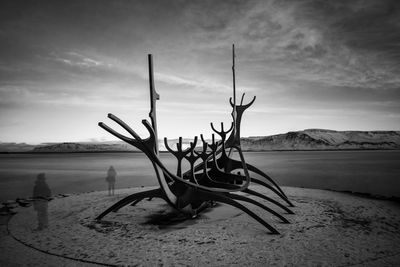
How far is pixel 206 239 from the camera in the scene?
16.1 ft

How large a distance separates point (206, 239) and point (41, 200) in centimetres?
777

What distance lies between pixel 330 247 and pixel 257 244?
1.23 m

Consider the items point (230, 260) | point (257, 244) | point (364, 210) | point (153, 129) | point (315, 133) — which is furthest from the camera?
point (315, 133)

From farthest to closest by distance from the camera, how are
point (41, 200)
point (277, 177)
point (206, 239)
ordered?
point (277, 177) → point (41, 200) → point (206, 239)

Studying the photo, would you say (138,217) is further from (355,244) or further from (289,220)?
(355,244)

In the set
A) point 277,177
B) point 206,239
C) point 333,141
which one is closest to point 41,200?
point 206,239

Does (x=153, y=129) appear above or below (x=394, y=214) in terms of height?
above

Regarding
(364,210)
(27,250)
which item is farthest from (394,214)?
(27,250)

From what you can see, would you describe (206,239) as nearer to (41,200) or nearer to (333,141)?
(41,200)

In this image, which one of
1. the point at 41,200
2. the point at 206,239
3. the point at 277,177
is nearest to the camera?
the point at 206,239

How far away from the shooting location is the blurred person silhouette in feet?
21.1

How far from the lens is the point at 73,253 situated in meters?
4.28

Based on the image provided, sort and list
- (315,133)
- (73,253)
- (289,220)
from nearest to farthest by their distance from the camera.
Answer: (73,253) < (289,220) < (315,133)

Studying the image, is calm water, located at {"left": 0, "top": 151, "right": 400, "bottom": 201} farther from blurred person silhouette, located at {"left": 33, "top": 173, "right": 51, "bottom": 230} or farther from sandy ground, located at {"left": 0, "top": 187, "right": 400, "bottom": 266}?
sandy ground, located at {"left": 0, "top": 187, "right": 400, "bottom": 266}
